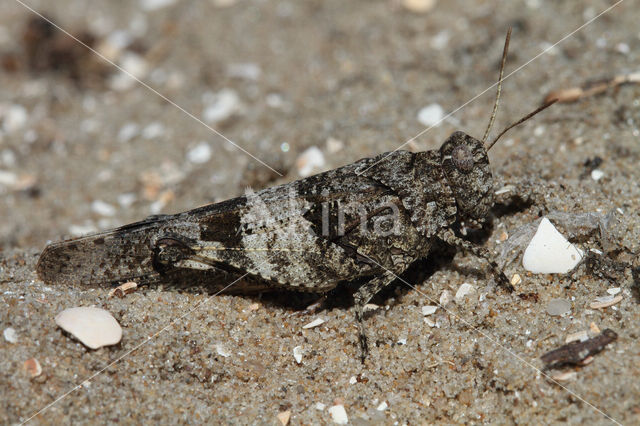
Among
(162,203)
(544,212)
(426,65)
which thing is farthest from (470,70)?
(162,203)

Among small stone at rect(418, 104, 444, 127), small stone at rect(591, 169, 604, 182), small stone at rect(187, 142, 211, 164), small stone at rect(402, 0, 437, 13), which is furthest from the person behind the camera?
small stone at rect(402, 0, 437, 13)

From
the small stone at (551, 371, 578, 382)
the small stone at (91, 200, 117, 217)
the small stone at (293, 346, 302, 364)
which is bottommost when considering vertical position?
the small stone at (91, 200, 117, 217)

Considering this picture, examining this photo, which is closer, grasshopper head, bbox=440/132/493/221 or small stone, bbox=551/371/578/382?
small stone, bbox=551/371/578/382

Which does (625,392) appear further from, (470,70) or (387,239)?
(470,70)

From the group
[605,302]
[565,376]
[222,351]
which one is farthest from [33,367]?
[605,302]

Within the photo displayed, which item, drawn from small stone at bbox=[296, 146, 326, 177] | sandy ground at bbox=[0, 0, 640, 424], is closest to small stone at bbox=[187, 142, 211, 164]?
sandy ground at bbox=[0, 0, 640, 424]

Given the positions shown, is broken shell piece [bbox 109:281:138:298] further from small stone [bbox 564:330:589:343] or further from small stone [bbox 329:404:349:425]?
small stone [bbox 564:330:589:343]
